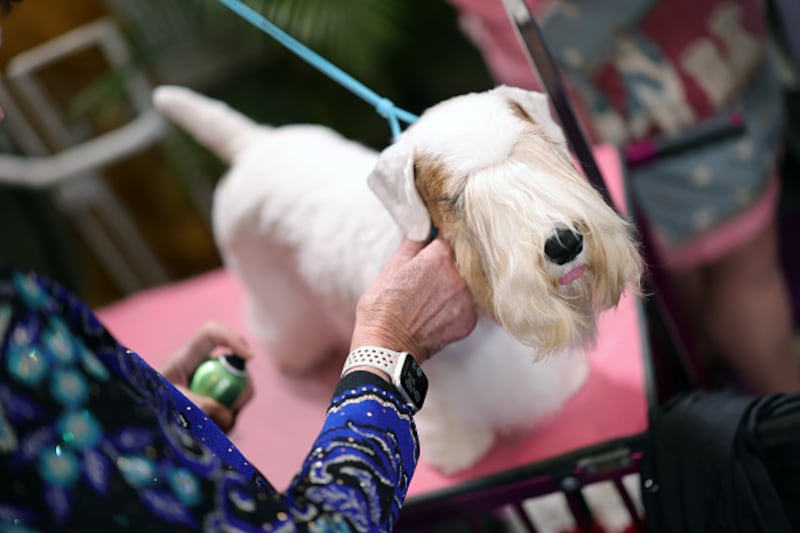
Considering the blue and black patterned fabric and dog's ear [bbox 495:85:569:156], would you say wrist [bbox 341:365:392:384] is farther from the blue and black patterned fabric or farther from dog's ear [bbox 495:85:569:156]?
dog's ear [bbox 495:85:569:156]

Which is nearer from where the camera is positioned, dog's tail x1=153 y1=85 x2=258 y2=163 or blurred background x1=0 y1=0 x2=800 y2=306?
dog's tail x1=153 y1=85 x2=258 y2=163

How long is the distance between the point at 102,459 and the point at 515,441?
66cm

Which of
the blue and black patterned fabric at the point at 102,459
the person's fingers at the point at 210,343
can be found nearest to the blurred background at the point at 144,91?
the person's fingers at the point at 210,343

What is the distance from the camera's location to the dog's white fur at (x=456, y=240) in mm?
818

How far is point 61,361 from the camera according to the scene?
0.61 metres

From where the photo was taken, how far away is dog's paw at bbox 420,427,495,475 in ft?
3.74

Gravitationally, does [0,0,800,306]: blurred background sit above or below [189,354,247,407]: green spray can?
above

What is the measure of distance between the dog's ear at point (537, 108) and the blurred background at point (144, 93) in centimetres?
90

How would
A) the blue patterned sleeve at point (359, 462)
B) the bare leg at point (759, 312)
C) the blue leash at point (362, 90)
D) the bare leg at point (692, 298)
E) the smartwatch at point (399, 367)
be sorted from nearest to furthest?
the blue patterned sleeve at point (359, 462) < the smartwatch at point (399, 367) < the blue leash at point (362, 90) < the bare leg at point (759, 312) < the bare leg at point (692, 298)

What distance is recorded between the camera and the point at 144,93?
2.24 m

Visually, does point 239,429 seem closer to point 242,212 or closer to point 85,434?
point 242,212

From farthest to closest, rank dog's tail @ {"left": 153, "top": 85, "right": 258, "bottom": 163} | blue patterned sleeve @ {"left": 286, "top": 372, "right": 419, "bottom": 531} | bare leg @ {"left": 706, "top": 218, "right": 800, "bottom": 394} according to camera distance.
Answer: bare leg @ {"left": 706, "top": 218, "right": 800, "bottom": 394}
dog's tail @ {"left": 153, "top": 85, "right": 258, "bottom": 163}
blue patterned sleeve @ {"left": 286, "top": 372, "right": 419, "bottom": 531}

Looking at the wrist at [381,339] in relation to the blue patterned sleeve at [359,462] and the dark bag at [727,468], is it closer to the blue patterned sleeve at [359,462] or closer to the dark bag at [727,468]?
the blue patterned sleeve at [359,462]

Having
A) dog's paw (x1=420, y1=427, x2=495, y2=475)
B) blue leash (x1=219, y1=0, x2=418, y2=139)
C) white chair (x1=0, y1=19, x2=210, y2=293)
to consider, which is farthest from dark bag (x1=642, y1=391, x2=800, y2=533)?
white chair (x1=0, y1=19, x2=210, y2=293)
